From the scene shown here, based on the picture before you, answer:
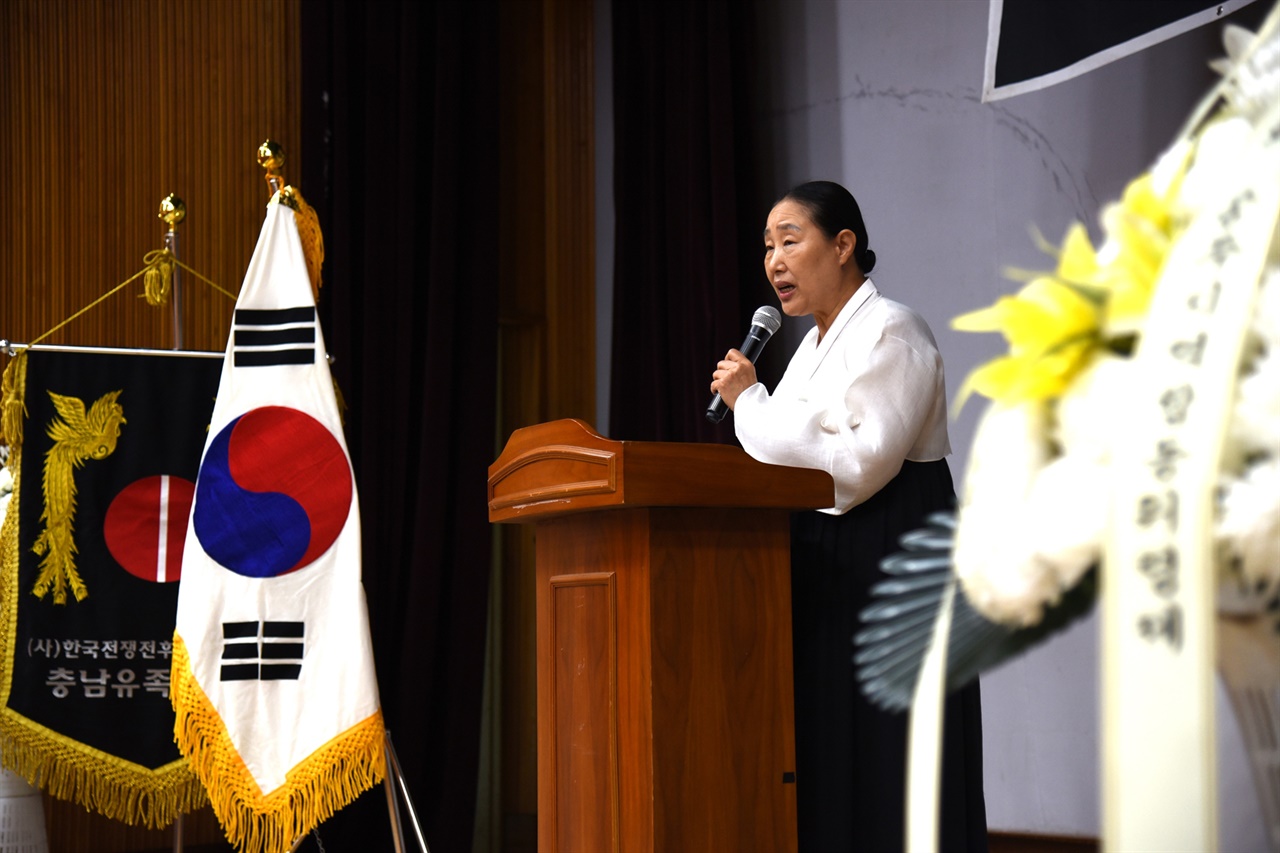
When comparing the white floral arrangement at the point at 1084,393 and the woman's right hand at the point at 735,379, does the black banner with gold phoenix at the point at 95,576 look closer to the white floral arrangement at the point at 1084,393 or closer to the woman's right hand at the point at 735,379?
the woman's right hand at the point at 735,379

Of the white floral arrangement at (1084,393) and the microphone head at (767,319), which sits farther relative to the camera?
the microphone head at (767,319)

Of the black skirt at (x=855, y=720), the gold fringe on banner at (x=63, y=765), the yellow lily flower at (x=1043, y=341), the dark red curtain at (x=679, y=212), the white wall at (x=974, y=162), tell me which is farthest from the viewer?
the dark red curtain at (x=679, y=212)

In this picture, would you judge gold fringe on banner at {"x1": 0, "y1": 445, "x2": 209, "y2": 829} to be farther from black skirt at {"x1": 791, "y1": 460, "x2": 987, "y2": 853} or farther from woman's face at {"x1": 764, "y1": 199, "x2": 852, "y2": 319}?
woman's face at {"x1": 764, "y1": 199, "x2": 852, "y2": 319}

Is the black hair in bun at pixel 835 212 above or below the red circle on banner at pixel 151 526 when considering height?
above

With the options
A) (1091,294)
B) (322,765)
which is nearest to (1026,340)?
(1091,294)

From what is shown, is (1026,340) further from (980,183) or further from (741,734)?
(980,183)

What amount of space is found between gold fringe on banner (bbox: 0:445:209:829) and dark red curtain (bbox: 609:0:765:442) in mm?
1886

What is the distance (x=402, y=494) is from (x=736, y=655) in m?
2.36

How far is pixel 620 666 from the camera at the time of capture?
6.47ft

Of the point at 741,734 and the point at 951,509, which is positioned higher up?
the point at 951,509

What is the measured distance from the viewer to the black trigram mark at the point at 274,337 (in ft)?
10.2

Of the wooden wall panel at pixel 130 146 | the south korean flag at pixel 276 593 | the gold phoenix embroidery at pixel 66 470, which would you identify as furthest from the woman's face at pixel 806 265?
the wooden wall panel at pixel 130 146

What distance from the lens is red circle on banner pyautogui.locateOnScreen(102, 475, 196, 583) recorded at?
316cm

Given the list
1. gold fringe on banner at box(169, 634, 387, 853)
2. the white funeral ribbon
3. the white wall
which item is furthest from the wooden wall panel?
the white funeral ribbon
